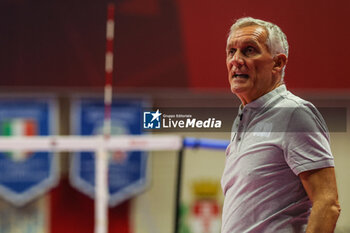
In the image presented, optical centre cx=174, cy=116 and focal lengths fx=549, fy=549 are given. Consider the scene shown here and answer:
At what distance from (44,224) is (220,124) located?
141cm

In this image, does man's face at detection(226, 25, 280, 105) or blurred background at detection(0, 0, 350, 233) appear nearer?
man's face at detection(226, 25, 280, 105)

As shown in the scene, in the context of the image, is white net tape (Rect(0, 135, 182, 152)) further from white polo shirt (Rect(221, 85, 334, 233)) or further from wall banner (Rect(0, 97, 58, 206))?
white polo shirt (Rect(221, 85, 334, 233))

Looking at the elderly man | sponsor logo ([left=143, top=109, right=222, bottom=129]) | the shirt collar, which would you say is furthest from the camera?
sponsor logo ([left=143, top=109, right=222, bottom=129])

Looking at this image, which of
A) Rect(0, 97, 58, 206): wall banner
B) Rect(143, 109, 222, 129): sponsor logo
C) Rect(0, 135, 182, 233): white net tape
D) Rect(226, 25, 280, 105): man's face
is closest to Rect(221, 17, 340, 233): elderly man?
Rect(226, 25, 280, 105): man's face

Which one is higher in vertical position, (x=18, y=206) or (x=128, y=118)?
(x=128, y=118)

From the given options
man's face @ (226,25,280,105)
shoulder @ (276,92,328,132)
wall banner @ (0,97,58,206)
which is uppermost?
man's face @ (226,25,280,105)

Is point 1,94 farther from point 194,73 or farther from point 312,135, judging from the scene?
point 312,135

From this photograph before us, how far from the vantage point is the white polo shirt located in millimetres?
1305

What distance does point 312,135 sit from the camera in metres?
1.30

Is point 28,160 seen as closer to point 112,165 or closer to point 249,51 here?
point 112,165

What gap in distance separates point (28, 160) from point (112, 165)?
1.34ft

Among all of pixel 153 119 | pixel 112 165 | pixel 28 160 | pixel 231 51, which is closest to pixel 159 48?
pixel 153 119

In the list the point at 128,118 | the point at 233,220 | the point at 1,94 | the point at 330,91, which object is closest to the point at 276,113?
the point at 233,220

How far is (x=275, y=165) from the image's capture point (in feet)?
4.41
